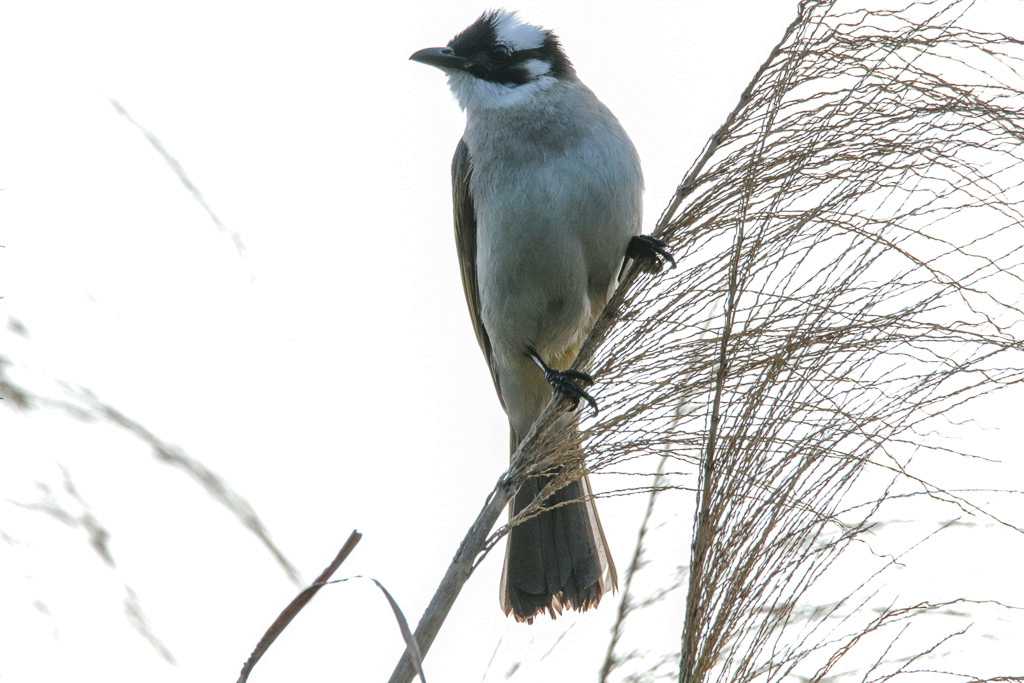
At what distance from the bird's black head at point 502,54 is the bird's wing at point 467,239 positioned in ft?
0.96

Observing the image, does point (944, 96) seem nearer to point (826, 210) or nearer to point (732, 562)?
point (826, 210)

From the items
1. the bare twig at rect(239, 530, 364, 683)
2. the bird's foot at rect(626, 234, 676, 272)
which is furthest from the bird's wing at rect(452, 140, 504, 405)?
the bare twig at rect(239, 530, 364, 683)

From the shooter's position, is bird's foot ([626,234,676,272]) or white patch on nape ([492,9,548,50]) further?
white patch on nape ([492,9,548,50])

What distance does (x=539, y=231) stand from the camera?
14.7 ft

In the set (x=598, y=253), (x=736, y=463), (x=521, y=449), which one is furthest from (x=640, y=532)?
(x=598, y=253)

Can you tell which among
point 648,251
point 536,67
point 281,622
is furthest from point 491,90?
point 281,622

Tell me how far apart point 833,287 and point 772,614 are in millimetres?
606

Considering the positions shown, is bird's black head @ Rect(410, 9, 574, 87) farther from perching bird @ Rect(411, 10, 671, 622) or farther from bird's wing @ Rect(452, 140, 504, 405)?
bird's wing @ Rect(452, 140, 504, 405)

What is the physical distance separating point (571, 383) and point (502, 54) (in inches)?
77.9

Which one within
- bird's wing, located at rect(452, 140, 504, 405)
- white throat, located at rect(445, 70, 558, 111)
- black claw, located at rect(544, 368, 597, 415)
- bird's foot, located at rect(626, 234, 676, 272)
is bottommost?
black claw, located at rect(544, 368, 597, 415)

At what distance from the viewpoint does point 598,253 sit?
14.5 feet

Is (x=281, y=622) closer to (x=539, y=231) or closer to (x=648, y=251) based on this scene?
(x=648, y=251)

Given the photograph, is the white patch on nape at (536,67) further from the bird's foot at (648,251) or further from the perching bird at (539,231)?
the bird's foot at (648,251)

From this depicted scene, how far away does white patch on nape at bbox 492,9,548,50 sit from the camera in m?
5.05
